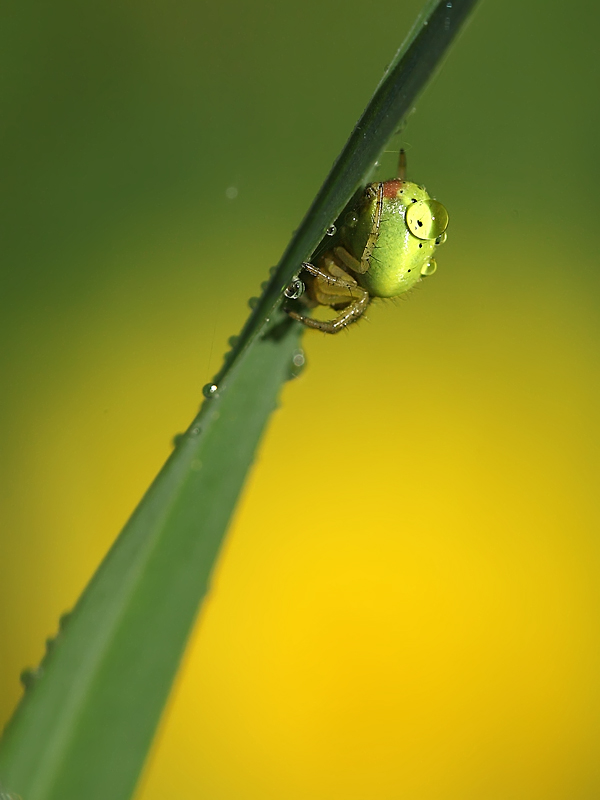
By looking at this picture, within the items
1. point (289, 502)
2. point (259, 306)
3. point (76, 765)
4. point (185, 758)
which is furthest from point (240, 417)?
point (185, 758)

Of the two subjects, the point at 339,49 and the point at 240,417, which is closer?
the point at 240,417

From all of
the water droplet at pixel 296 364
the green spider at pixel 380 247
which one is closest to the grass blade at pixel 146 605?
the water droplet at pixel 296 364

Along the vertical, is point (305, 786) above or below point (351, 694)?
below

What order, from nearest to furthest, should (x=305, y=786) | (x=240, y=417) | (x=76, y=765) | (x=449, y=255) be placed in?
(x=76, y=765) → (x=240, y=417) → (x=305, y=786) → (x=449, y=255)

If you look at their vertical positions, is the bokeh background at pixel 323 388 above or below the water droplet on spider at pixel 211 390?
above

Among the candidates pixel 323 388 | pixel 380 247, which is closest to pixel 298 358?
pixel 380 247

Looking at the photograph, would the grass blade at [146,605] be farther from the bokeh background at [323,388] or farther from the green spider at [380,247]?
the bokeh background at [323,388]

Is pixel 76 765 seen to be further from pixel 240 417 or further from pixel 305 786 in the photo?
pixel 305 786

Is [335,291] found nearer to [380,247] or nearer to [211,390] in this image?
[380,247]
